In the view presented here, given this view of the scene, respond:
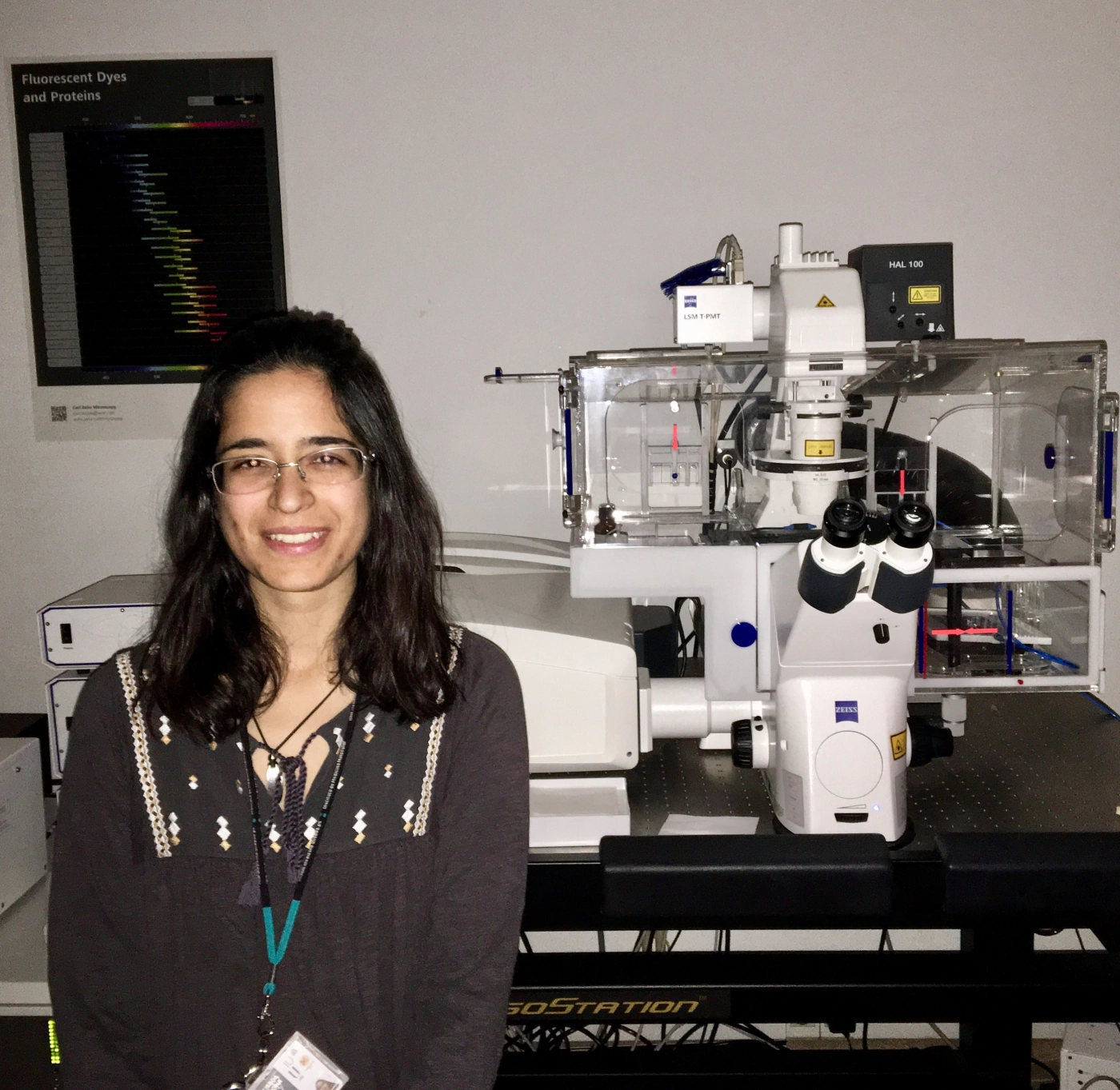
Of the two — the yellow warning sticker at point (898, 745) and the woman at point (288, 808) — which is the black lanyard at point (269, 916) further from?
the yellow warning sticker at point (898, 745)

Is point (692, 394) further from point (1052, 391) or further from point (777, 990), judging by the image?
point (777, 990)

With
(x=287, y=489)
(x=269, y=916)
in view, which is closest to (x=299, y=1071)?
(x=269, y=916)

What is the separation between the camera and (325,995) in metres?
1.11

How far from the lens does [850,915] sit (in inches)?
56.8

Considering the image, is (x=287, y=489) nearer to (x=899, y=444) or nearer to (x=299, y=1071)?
(x=299, y=1071)

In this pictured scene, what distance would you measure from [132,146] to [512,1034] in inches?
83.6

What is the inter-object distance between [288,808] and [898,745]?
0.89 m

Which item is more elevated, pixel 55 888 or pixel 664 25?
pixel 664 25

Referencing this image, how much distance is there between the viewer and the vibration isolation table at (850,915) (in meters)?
1.43

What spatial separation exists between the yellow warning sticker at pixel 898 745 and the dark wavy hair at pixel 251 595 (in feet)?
2.31

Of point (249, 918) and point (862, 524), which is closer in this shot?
point (249, 918)

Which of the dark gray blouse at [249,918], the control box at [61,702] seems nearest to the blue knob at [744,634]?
the dark gray blouse at [249,918]

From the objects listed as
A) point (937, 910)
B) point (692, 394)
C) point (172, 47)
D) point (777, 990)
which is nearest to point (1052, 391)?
point (692, 394)

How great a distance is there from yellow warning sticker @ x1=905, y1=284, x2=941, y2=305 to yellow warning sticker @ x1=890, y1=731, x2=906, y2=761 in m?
0.90
